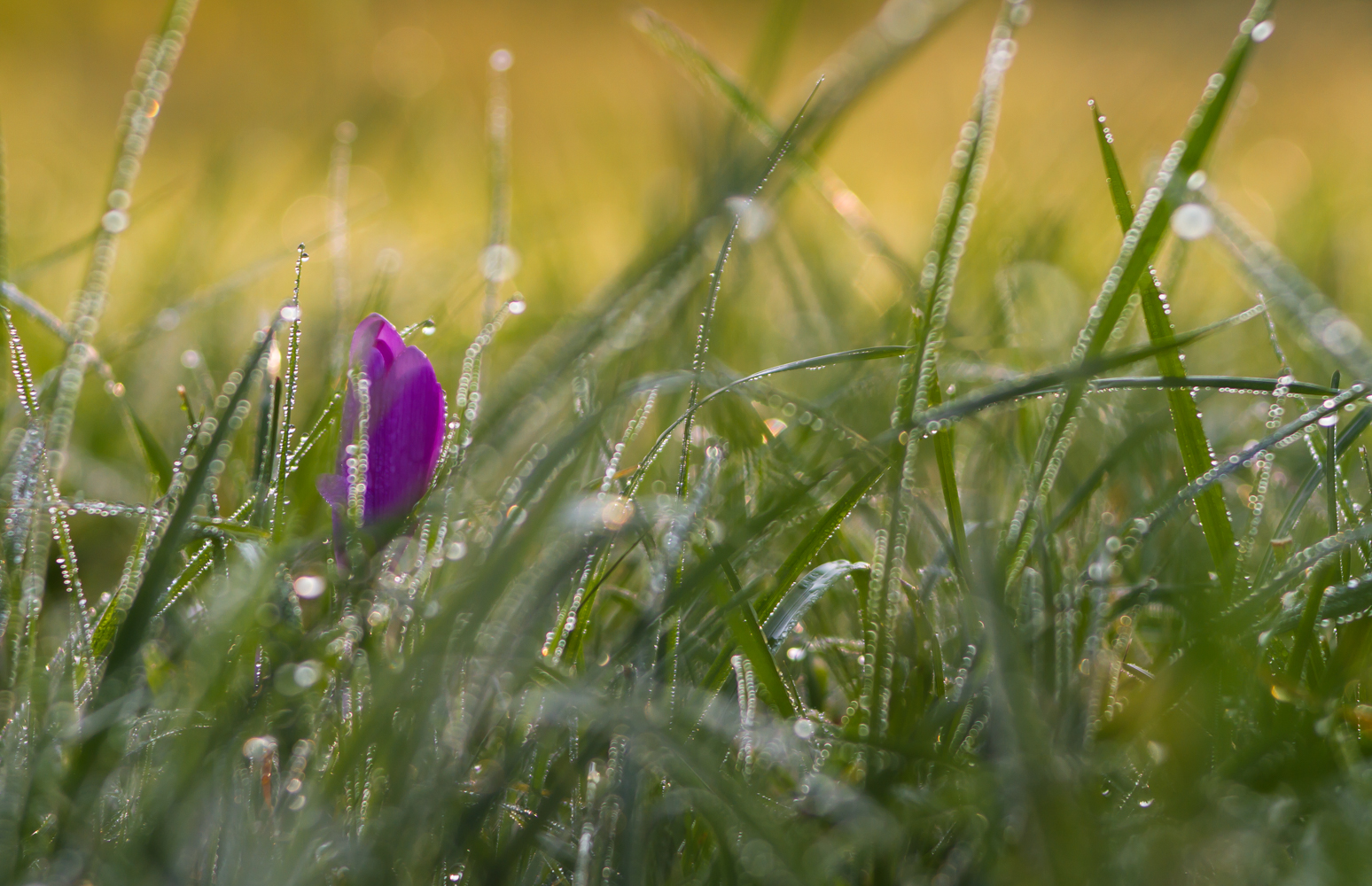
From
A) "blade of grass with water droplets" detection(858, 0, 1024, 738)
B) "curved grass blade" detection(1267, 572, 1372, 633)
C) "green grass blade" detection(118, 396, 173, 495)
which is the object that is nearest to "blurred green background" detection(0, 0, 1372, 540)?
"blade of grass with water droplets" detection(858, 0, 1024, 738)

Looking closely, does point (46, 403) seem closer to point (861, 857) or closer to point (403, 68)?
point (861, 857)

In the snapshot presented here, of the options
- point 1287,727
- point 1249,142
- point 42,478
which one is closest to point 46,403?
point 42,478

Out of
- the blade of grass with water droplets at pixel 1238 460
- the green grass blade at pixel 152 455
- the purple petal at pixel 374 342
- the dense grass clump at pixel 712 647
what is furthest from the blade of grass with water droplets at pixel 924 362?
the green grass blade at pixel 152 455

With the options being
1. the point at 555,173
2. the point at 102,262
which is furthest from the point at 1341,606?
the point at 555,173

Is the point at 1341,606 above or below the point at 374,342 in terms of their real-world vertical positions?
below

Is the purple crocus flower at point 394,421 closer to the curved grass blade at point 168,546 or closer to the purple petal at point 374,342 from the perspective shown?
the purple petal at point 374,342

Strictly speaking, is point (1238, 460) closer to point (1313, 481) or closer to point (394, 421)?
point (1313, 481)

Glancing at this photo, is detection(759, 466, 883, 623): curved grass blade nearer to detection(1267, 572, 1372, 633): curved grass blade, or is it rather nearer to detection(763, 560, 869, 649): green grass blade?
detection(763, 560, 869, 649): green grass blade
